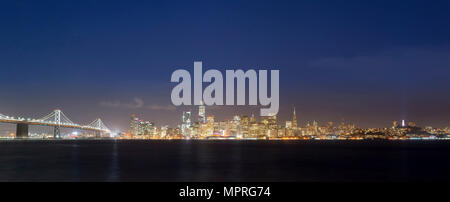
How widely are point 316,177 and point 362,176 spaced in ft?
12.0

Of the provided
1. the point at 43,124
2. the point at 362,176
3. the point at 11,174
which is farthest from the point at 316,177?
the point at 43,124
